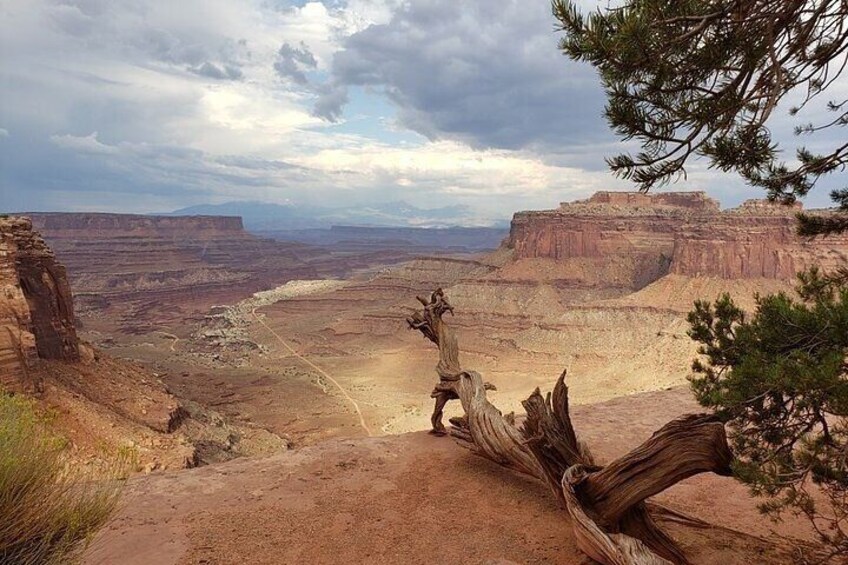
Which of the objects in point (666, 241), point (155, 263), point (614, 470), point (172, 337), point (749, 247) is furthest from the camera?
point (155, 263)

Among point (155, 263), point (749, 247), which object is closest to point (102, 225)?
point (155, 263)

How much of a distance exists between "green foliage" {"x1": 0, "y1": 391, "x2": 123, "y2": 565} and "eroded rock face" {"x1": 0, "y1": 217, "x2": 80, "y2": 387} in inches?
730

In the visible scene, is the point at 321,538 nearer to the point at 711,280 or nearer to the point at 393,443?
the point at 393,443

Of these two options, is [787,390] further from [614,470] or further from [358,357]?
[358,357]

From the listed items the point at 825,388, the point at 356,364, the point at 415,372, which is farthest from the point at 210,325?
the point at 825,388

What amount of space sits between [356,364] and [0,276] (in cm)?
3527

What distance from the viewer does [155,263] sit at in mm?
112812

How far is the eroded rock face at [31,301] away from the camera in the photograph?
19922 millimetres

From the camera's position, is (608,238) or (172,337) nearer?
(608,238)

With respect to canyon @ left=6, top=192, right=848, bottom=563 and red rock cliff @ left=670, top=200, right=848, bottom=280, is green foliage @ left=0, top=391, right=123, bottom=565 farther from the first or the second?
red rock cliff @ left=670, top=200, right=848, bottom=280

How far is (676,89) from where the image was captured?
5.23 metres

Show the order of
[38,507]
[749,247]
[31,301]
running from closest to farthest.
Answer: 1. [38,507]
2. [31,301]
3. [749,247]

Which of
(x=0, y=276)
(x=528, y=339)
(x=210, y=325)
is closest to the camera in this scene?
(x=0, y=276)

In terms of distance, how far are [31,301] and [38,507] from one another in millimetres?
25804
